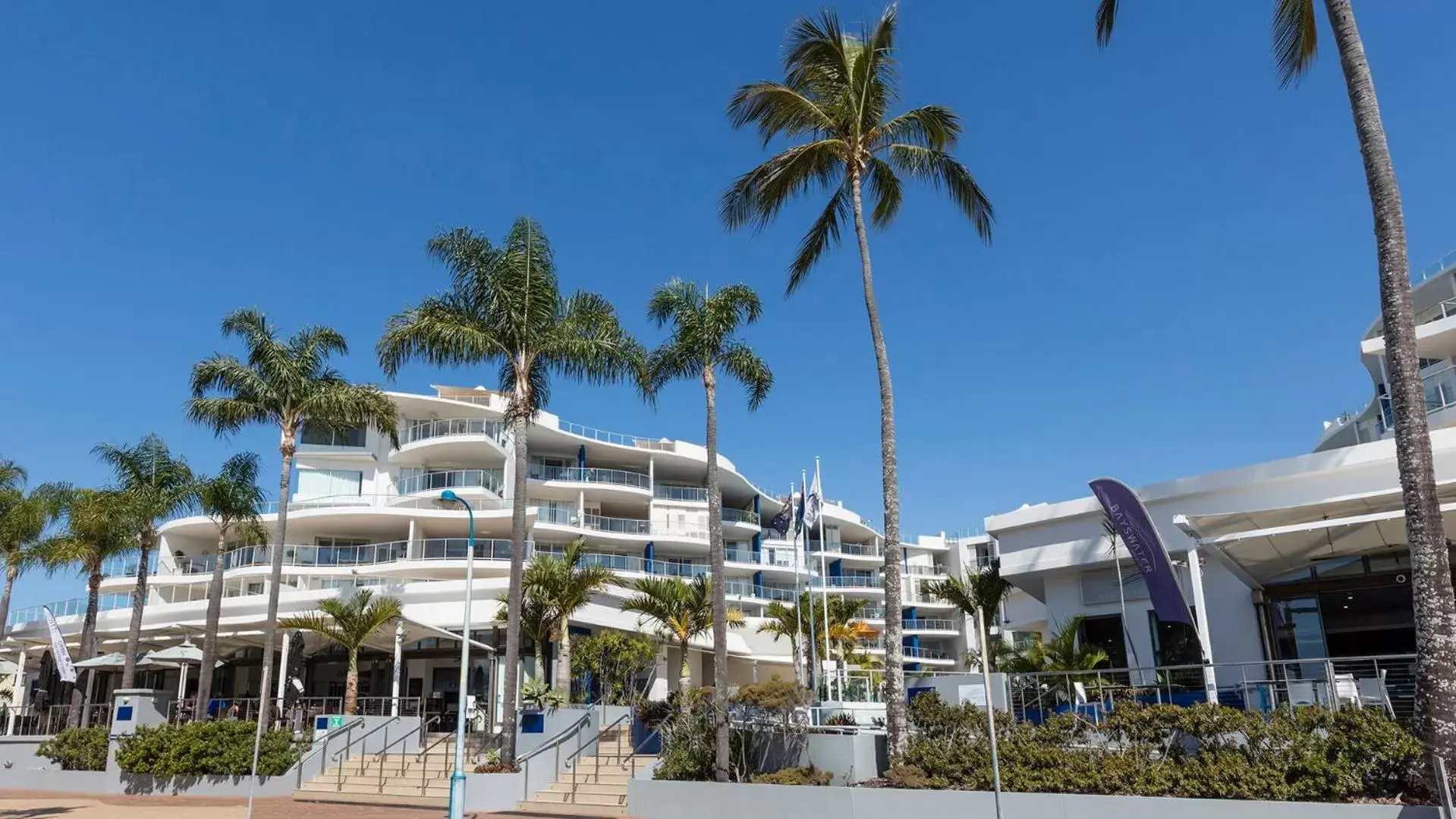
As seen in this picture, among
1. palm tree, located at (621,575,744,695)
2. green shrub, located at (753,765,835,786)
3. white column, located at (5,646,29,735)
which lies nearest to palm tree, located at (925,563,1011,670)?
palm tree, located at (621,575,744,695)

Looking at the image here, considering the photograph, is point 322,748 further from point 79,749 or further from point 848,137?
point 848,137

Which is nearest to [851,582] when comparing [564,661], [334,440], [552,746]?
[334,440]

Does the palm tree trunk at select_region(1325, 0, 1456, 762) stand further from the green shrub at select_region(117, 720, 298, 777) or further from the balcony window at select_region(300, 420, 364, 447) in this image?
the balcony window at select_region(300, 420, 364, 447)

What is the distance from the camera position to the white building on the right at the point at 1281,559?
709 inches

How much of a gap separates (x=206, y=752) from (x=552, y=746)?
345 inches

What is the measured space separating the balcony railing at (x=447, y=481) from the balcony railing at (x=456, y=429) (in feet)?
6.35

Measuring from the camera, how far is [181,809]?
2105 cm

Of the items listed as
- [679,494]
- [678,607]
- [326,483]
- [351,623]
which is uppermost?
[679,494]

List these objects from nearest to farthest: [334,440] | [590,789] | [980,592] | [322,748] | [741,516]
A: [590,789] < [322,748] < [980,592] < [334,440] < [741,516]

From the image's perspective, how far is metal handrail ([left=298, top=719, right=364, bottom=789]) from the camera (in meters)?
23.5

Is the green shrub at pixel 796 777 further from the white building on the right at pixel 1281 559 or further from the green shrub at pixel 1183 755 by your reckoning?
the white building on the right at pixel 1281 559

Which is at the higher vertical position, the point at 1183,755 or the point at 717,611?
the point at 717,611

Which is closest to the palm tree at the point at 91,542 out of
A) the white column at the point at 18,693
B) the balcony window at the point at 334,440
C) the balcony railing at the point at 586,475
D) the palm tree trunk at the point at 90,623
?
the palm tree trunk at the point at 90,623

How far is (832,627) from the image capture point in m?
37.4
